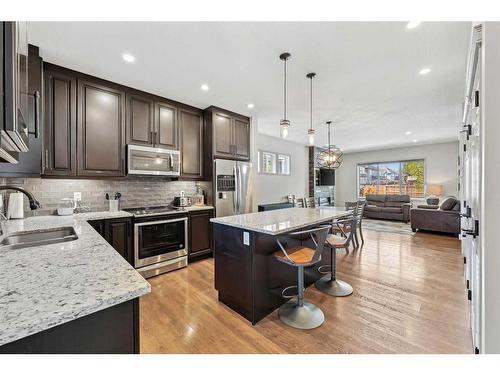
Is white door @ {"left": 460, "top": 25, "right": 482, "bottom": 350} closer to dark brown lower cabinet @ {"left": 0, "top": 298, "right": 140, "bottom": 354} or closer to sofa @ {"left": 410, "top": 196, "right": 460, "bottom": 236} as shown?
dark brown lower cabinet @ {"left": 0, "top": 298, "right": 140, "bottom": 354}

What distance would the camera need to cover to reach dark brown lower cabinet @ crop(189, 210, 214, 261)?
342 centimetres

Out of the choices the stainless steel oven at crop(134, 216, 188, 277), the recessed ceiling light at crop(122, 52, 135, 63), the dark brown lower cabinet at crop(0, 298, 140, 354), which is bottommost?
the stainless steel oven at crop(134, 216, 188, 277)

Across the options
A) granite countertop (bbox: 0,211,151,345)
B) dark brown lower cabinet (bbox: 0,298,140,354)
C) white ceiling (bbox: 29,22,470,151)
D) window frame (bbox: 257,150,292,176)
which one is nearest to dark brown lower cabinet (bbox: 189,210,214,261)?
white ceiling (bbox: 29,22,470,151)

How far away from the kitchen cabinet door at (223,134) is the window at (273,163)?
211cm

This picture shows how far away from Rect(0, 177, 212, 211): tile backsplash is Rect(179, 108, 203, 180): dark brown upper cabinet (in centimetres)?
33

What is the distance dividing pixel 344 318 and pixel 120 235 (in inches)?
104

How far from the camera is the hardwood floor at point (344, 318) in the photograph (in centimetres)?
167

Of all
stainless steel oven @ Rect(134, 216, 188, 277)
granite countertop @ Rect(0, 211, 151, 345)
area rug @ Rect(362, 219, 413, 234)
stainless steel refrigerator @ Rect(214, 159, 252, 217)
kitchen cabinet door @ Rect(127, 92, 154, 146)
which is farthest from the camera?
area rug @ Rect(362, 219, 413, 234)

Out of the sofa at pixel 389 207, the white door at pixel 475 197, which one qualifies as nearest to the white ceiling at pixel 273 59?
the white door at pixel 475 197

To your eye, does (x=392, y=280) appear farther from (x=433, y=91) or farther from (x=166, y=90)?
(x=166, y=90)

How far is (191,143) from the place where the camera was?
3762 millimetres

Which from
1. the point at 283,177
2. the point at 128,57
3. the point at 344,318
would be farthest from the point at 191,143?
the point at 283,177
